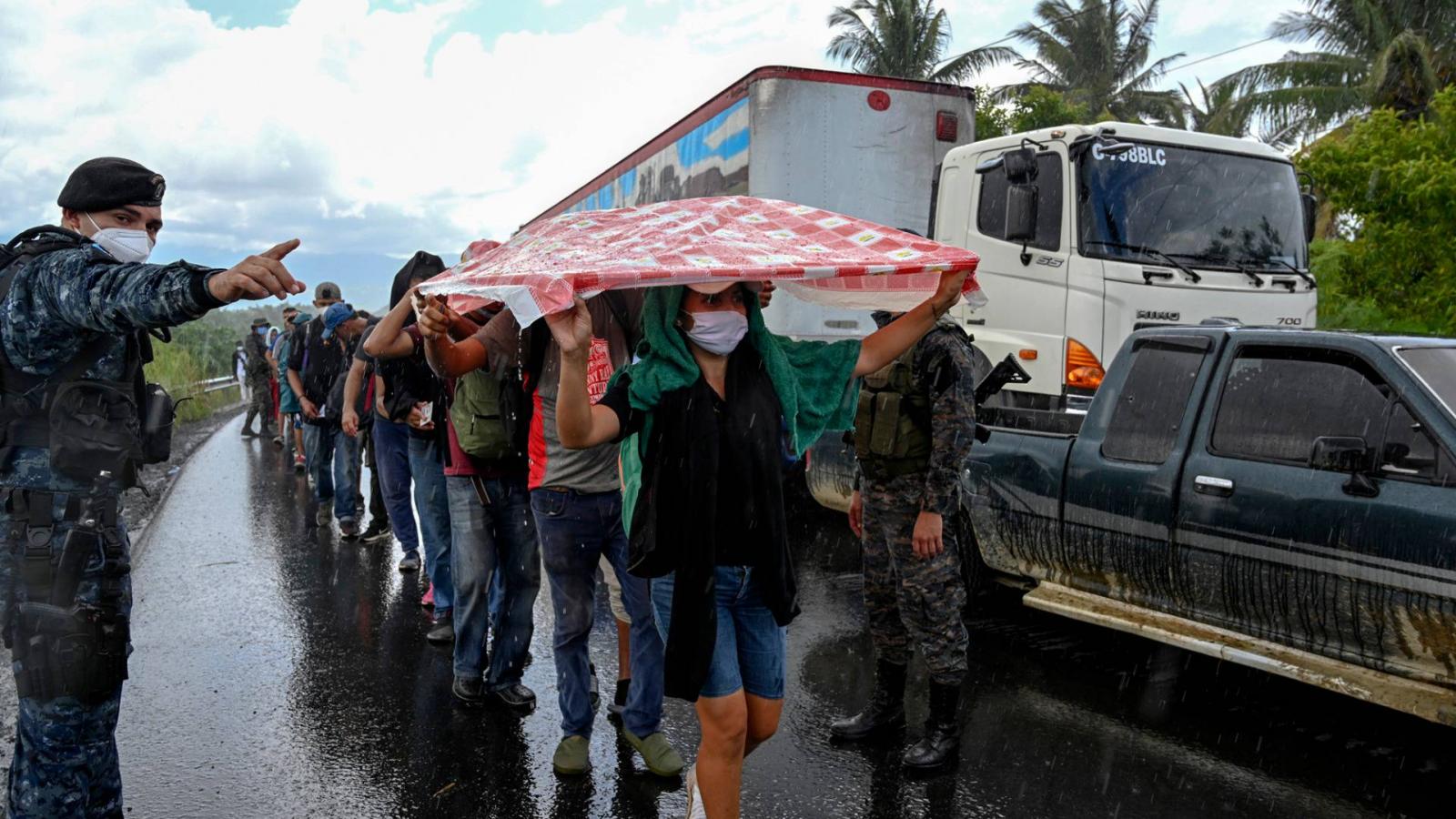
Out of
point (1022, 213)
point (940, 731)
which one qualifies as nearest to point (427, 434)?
point (940, 731)

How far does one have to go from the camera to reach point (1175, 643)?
4652 millimetres

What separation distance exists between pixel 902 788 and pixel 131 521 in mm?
8199

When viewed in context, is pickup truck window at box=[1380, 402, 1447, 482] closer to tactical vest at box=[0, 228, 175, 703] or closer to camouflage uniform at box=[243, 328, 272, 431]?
tactical vest at box=[0, 228, 175, 703]

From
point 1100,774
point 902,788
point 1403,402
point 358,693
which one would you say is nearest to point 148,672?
point 358,693

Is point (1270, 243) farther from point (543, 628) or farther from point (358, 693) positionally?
point (358, 693)

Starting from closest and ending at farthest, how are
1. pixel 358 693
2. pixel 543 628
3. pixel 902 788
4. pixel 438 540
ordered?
pixel 902 788 < pixel 358 693 < pixel 438 540 < pixel 543 628

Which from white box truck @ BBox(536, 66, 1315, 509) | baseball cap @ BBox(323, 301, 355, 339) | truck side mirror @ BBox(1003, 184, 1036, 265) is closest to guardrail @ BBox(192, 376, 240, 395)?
baseball cap @ BBox(323, 301, 355, 339)

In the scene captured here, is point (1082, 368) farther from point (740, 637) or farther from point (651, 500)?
point (651, 500)

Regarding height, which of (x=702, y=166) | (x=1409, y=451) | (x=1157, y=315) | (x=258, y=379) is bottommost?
(x=258, y=379)

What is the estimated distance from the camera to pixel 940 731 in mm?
4211

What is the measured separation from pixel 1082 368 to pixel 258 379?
13.4 meters

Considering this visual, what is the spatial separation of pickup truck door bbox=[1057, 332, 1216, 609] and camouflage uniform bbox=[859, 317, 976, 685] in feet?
3.40

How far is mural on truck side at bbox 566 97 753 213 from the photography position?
9320 millimetres

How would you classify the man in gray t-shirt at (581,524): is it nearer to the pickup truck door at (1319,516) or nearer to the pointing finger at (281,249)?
the pointing finger at (281,249)
